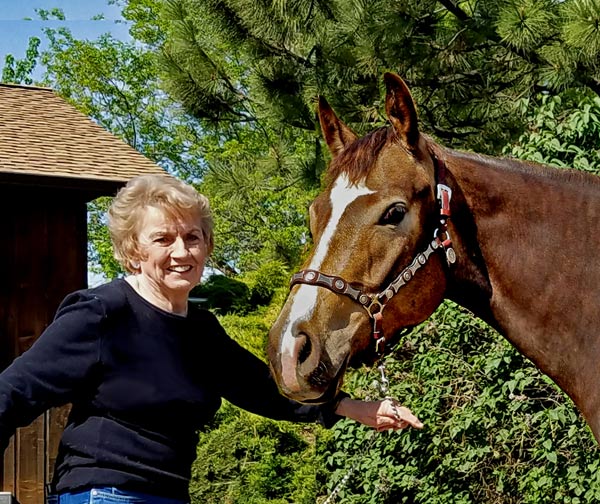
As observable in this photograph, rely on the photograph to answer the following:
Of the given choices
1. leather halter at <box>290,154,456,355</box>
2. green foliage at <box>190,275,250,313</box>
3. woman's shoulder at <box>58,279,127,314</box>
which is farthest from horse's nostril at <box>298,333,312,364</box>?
green foliage at <box>190,275,250,313</box>

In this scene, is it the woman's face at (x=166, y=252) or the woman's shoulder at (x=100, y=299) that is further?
the woman's face at (x=166, y=252)

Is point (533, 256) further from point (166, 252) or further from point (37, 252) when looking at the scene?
point (37, 252)

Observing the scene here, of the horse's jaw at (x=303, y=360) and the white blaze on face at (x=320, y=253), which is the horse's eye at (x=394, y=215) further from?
the horse's jaw at (x=303, y=360)

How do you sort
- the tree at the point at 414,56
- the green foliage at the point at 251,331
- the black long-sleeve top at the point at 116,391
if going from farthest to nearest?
1. the green foliage at the point at 251,331
2. the tree at the point at 414,56
3. the black long-sleeve top at the point at 116,391

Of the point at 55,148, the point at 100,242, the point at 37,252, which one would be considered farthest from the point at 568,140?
the point at 100,242

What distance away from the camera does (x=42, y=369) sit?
6.83ft

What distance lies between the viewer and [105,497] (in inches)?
82.7

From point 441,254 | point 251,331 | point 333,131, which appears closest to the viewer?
point 441,254

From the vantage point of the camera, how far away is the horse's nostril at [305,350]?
2.13 metres

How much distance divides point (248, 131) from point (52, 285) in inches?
576

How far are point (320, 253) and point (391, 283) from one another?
220 mm

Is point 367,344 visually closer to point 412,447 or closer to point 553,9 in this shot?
point 412,447

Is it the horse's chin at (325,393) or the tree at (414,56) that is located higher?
the tree at (414,56)

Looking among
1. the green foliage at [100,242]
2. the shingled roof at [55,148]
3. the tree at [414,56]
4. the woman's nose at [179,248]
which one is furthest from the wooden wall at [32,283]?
the green foliage at [100,242]
